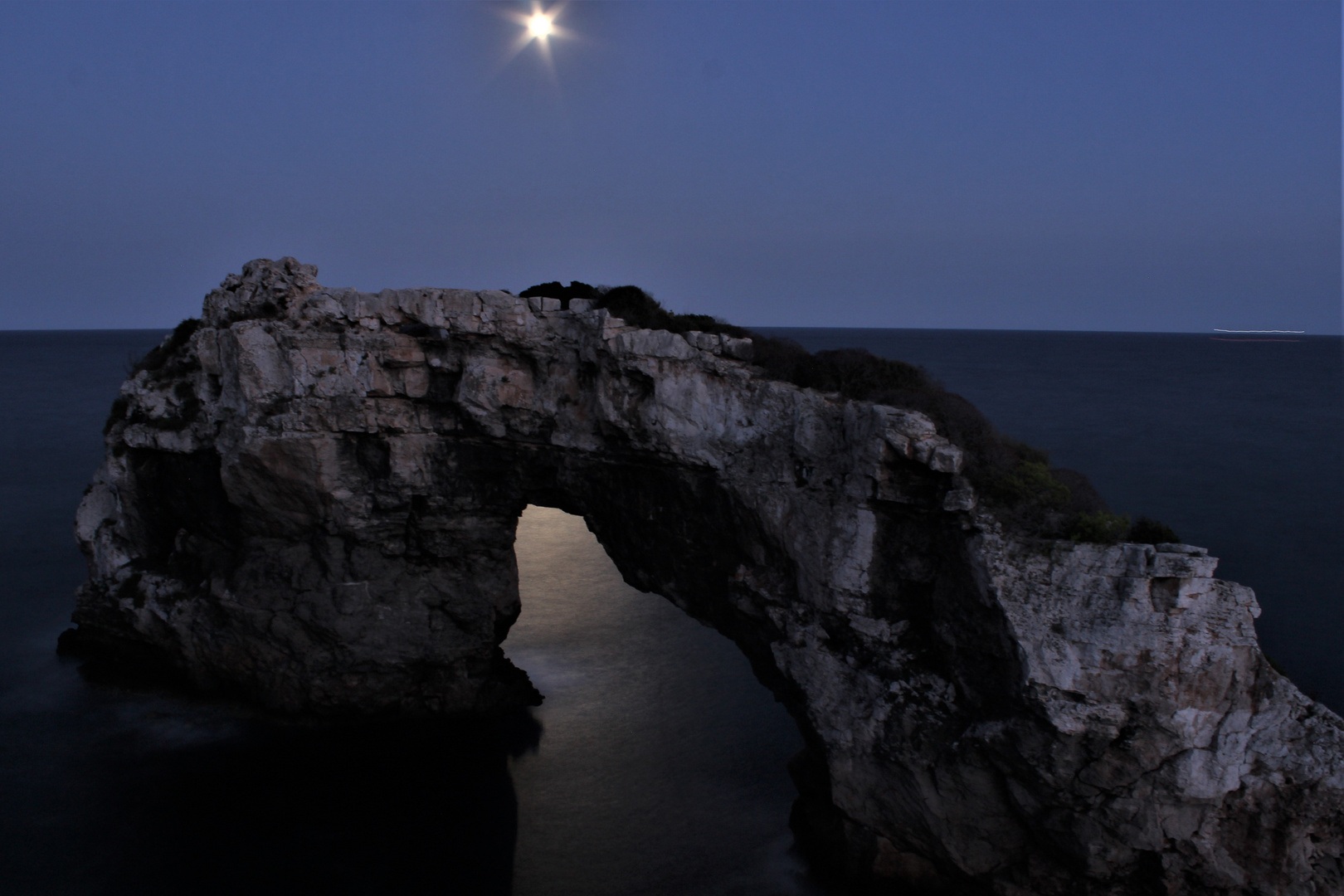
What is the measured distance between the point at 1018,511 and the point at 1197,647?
12.9 ft

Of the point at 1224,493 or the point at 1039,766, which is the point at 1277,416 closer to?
the point at 1224,493

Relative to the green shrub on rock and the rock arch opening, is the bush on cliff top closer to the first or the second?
the green shrub on rock

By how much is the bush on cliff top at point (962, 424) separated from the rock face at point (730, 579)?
703 mm

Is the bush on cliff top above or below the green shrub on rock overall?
above

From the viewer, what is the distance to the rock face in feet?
52.1

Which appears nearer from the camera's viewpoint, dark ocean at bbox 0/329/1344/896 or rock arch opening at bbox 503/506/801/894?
dark ocean at bbox 0/329/1344/896

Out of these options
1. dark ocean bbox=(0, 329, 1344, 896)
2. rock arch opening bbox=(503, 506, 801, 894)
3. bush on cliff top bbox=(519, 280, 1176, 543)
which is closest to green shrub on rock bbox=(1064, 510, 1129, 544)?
bush on cliff top bbox=(519, 280, 1176, 543)

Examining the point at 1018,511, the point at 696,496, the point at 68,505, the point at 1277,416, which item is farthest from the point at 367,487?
the point at 1277,416

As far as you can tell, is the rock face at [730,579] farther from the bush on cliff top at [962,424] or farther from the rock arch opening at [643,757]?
the rock arch opening at [643,757]

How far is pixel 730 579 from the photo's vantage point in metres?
22.2

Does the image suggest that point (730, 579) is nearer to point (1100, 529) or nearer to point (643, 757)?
point (643, 757)

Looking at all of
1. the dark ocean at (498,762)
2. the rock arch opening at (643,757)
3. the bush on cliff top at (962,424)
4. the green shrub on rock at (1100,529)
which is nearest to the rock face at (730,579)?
the green shrub on rock at (1100,529)

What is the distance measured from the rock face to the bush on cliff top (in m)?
0.70

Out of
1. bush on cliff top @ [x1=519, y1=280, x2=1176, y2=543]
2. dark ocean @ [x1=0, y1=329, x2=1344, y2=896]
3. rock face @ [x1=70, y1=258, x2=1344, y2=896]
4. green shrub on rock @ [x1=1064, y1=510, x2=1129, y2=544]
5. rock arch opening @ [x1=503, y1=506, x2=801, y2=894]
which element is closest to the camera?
rock face @ [x1=70, y1=258, x2=1344, y2=896]
